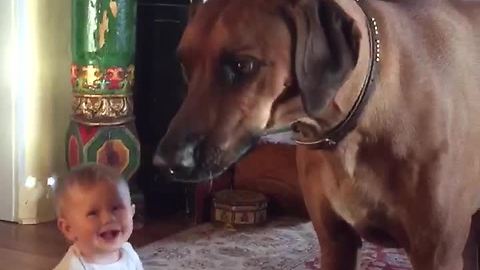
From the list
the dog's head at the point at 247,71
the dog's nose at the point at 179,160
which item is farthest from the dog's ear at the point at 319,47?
the dog's nose at the point at 179,160

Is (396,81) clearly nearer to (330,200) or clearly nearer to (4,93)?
(330,200)

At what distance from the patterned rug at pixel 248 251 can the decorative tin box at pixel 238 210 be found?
4 centimetres

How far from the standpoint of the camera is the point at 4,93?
260 centimetres

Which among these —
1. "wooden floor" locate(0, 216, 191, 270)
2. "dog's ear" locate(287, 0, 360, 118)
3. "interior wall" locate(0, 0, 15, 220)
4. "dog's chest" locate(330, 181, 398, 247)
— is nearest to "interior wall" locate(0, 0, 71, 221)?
"interior wall" locate(0, 0, 15, 220)

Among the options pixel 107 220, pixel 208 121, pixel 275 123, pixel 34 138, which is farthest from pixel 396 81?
pixel 34 138

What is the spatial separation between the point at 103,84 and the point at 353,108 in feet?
3.95

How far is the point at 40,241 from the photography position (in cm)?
244

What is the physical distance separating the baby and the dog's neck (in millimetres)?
303

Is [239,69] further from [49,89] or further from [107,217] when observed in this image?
[49,89]

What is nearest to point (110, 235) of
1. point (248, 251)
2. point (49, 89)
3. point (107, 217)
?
point (107, 217)

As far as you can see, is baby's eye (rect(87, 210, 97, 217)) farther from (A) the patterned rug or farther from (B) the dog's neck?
(A) the patterned rug

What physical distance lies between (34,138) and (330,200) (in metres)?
1.32

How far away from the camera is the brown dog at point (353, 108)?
1258 millimetres

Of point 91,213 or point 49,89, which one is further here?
point 49,89
